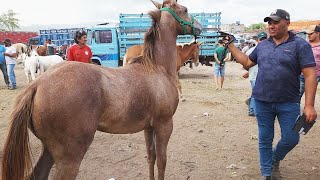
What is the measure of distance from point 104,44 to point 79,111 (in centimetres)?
1157

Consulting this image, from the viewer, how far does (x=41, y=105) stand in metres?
2.29

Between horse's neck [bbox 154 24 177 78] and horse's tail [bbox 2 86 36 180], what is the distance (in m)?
1.48

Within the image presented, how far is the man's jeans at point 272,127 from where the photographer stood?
Answer: 10.7 feet

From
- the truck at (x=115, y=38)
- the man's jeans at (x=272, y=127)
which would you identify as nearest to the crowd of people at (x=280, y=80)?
the man's jeans at (x=272, y=127)

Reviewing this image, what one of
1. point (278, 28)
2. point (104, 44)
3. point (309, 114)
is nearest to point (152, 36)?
point (278, 28)

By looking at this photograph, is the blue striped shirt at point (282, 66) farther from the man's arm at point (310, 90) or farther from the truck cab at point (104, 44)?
the truck cab at point (104, 44)

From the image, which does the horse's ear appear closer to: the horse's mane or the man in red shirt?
the horse's mane

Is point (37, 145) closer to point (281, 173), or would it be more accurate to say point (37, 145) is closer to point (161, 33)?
point (161, 33)

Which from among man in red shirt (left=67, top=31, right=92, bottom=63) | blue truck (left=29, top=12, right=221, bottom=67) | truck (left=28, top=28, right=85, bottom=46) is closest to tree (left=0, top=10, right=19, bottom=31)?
truck (left=28, top=28, right=85, bottom=46)

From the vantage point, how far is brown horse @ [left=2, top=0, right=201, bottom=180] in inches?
91.1

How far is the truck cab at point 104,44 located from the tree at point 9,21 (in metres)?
53.7

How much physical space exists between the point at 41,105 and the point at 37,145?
290 cm

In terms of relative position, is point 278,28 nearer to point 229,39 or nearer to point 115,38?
point 229,39

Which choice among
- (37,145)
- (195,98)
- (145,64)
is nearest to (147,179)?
(145,64)
